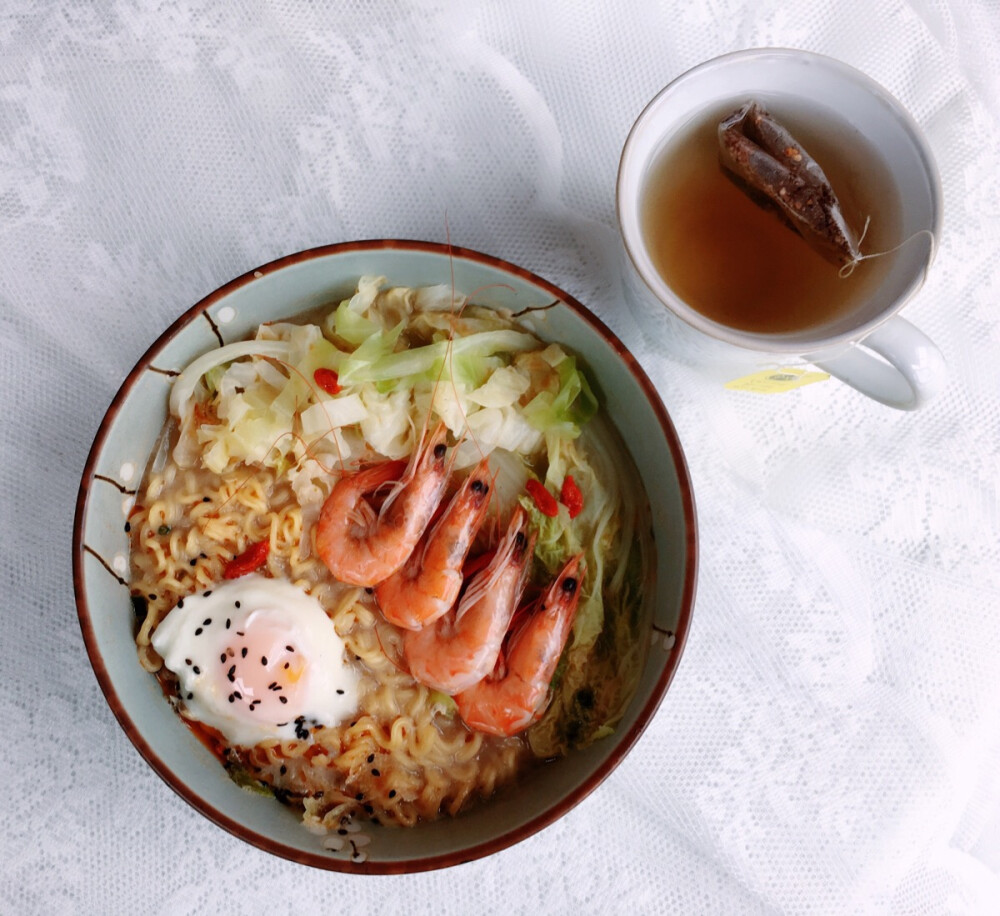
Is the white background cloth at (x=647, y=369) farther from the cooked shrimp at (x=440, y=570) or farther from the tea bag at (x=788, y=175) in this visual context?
the cooked shrimp at (x=440, y=570)

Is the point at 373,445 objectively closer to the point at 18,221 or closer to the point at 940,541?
the point at 18,221

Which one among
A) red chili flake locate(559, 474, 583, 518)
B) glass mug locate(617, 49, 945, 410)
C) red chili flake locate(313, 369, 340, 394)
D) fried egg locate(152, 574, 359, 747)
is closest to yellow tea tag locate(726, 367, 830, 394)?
glass mug locate(617, 49, 945, 410)

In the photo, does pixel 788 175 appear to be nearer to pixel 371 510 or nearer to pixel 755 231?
pixel 755 231

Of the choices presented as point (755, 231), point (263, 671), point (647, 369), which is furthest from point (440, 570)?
point (755, 231)

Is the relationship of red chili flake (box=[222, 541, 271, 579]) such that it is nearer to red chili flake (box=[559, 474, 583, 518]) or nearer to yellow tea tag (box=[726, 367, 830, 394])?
red chili flake (box=[559, 474, 583, 518])

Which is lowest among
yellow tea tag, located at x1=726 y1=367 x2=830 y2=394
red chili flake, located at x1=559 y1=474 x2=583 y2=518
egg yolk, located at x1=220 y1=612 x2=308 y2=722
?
egg yolk, located at x1=220 y1=612 x2=308 y2=722

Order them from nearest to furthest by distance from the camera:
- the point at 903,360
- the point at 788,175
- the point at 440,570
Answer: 1. the point at 903,360
2. the point at 788,175
3. the point at 440,570
